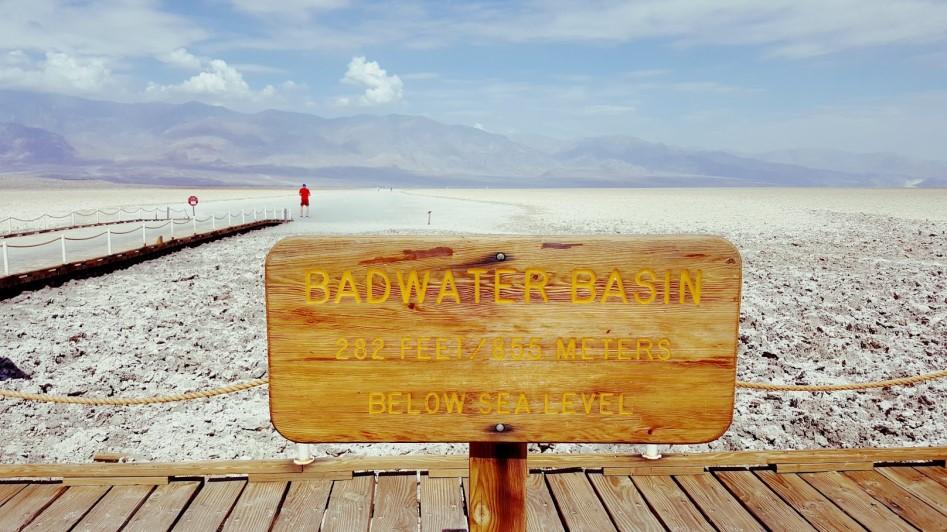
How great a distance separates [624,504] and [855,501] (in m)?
1.03

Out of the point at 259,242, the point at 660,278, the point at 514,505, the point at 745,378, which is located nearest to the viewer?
the point at 660,278

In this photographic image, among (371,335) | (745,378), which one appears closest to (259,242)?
(745,378)

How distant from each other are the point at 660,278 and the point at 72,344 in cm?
757

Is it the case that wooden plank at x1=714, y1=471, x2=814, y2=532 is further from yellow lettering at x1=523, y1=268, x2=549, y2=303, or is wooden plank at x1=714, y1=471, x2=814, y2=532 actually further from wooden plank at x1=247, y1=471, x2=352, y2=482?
wooden plank at x1=247, y1=471, x2=352, y2=482

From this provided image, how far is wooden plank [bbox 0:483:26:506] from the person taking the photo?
303cm

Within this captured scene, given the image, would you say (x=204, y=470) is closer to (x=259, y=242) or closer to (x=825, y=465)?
(x=825, y=465)

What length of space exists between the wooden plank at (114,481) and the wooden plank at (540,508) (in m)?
1.44

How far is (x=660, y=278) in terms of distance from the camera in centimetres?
196

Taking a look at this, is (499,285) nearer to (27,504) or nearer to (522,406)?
(522,406)

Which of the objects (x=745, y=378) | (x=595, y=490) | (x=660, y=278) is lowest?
(x=745, y=378)

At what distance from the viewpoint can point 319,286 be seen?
1.95 metres

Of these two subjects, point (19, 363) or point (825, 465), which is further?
point (19, 363)

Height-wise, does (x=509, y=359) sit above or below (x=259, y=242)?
above

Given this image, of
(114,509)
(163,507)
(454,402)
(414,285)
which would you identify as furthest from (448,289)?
(114,509)
